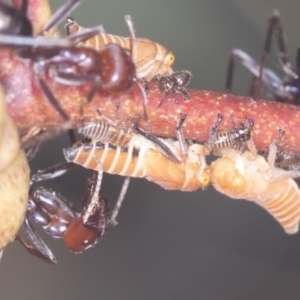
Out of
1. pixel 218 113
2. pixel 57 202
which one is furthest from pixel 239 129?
pixel 57 202

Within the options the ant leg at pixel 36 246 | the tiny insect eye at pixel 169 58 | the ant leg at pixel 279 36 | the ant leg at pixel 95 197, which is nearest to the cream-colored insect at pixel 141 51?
the tiny insect eye at pixel 169 58

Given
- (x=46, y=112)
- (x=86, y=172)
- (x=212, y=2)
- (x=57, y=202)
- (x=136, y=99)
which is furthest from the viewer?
(x=212, y=2)

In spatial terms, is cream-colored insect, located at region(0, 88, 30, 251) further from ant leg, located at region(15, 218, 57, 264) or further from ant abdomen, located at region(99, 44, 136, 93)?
ant leg, located at region(15, 218, 57, 264)

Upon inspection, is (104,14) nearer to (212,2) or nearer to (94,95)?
(212,2)

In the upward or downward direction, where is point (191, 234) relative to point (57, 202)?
downward

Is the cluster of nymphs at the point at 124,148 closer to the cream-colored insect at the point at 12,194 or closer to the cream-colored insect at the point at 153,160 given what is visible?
the cream-colored insect at the point at 153,160

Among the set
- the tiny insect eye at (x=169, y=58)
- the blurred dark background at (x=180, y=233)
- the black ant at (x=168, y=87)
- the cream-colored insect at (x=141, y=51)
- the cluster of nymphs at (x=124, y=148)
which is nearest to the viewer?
the cluster of nymphs at (x=124, y=148)
